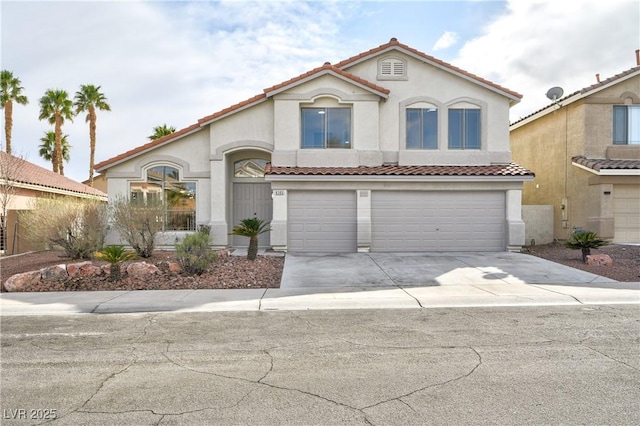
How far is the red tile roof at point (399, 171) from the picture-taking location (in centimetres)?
1541

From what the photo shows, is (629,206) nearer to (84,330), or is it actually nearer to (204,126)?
(204,126)

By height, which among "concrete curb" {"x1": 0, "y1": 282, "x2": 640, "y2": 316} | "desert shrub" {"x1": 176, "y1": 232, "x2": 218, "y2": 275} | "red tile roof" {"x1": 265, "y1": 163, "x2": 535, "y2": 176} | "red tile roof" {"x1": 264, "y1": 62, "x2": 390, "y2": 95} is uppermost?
"red tile roof" {"x1": 264, "y1": 62, "x2": 390, "y2": 95}

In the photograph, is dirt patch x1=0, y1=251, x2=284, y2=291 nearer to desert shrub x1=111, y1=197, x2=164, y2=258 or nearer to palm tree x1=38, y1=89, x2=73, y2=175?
desert shrub x1=111, y1=197, x2=164, y2=258

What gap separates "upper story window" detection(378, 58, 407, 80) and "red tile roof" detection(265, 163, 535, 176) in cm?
390

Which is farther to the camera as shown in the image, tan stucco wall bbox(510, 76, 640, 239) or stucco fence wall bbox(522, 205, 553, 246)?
stucco fence wall bbox(522, 205, 553, 246)

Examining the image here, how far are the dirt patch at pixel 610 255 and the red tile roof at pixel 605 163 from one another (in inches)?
126

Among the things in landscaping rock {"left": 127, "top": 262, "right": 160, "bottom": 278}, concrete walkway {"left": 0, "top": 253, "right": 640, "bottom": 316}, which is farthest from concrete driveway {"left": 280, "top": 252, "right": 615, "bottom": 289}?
landscaping rock {"left": 127, "top": 262, "right": 160, "bottom": 278}

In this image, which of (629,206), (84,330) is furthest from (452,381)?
(629,206)

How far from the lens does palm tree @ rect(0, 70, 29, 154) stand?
28641mm

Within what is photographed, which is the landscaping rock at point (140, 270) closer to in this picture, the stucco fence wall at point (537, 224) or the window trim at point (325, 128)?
the window trim at point (325, 128)

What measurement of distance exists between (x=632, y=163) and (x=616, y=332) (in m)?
14.5

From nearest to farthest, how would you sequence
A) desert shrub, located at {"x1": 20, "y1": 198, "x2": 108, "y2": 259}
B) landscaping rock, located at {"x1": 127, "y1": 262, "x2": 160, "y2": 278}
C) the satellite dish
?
landscaping rock, located at {"x1": 127, "y1": 262, "x2": 160, "y2": 278} → desert shrub, located at {"x1": 20, "y1": 198, "x2": 108, "y2": 259} → the satellite dish

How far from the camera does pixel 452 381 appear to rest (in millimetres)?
4562

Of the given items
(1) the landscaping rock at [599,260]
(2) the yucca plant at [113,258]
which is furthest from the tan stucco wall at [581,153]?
(2) the yucca plant at [113,258]
